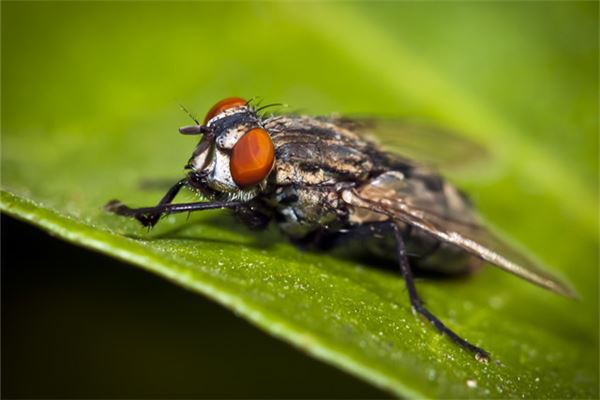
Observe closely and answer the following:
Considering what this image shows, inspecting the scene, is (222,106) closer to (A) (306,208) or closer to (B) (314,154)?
(B) (314,154)

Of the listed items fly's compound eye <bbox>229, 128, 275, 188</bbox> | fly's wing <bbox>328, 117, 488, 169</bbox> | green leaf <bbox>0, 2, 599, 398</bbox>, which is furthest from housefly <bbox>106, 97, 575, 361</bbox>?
fly's wing <bbox>328, 117, 488, 169</bbox>

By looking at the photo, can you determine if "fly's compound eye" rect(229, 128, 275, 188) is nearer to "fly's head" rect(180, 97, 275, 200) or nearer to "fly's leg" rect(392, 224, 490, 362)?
"fly's head" rect(180, 97, 275, 200)

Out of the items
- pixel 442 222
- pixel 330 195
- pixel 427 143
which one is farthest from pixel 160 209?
pixel 427 143

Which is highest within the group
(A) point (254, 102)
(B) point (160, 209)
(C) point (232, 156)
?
(A) point (254, 102)

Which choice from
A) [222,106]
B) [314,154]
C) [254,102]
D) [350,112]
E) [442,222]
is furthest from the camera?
[350,112]

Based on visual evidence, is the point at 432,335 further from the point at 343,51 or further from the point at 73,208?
the point at 343,51

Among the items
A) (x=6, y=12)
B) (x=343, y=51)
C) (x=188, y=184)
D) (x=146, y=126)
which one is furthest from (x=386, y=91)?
(x=6, y=12)

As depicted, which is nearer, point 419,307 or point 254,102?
point 419,307
